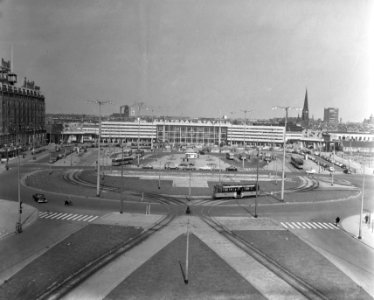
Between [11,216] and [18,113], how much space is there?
321ft

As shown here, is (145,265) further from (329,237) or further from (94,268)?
(329,237)

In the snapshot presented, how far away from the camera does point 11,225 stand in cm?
4003

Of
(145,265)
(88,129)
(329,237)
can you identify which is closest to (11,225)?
(145,265)

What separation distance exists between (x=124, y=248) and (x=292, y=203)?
30344mm

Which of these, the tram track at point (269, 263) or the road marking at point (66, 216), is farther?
the road marking at point (66, 216)

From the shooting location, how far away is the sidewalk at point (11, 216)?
38.5m

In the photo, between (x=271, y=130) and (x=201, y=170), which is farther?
(x=271, y=130)

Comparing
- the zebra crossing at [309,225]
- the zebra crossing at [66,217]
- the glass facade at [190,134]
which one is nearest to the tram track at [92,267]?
the zebra crossing at [66,217]

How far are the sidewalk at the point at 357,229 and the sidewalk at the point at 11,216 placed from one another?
Answer: 33432 millimetres

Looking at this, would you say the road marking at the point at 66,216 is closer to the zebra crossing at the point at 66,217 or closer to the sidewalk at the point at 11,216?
the zebra crossing at the point at 66,217

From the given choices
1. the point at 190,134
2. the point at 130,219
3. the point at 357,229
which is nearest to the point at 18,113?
the point at 190,134

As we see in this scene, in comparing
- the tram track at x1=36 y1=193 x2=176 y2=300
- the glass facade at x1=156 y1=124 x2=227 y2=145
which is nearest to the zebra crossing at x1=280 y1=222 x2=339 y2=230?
the tram track at x1=36 y1=193 x2=176 y2=300

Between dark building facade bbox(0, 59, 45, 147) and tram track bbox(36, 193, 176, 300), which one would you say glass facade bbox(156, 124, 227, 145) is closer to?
dark building facade bbox(0, 59, 45, 147)

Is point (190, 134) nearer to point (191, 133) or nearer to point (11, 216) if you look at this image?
point (191, 133)
